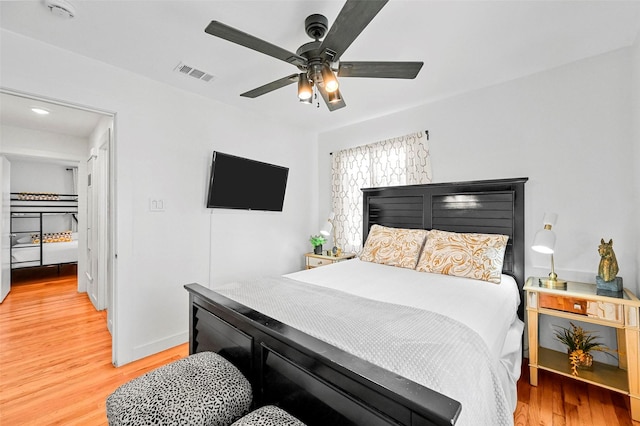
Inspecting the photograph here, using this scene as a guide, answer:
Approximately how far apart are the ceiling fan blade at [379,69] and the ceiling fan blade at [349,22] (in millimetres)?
168

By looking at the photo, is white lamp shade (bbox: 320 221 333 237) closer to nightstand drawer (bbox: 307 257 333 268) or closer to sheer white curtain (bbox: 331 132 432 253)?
sheer white curtain (bbox: 331 132 432 253)

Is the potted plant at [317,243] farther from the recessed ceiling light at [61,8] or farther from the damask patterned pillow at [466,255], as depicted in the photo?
the recessed ceiling light at [61,8]

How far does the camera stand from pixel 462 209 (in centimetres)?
287

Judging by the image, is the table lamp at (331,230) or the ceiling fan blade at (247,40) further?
the table lamp at (331,230)

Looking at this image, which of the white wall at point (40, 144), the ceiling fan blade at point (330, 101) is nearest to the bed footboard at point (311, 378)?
the ceiling fan blade at point (330, 101)

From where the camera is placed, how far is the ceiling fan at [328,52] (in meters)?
1.34

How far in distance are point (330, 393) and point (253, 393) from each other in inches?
23.3

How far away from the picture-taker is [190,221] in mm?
2916

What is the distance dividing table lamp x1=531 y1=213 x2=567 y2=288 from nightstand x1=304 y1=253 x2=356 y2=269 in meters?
2.07

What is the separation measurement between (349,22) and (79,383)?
3143 mm

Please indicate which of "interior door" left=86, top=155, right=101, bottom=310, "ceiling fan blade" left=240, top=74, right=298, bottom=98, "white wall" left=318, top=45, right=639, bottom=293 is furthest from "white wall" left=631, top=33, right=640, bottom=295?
"interior door" left=86, top=155, right=101, bottom=310


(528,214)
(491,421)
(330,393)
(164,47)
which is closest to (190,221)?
(164,47)

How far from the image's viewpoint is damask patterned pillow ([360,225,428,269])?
107 inches

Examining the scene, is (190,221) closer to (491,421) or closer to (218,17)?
(218,17)
